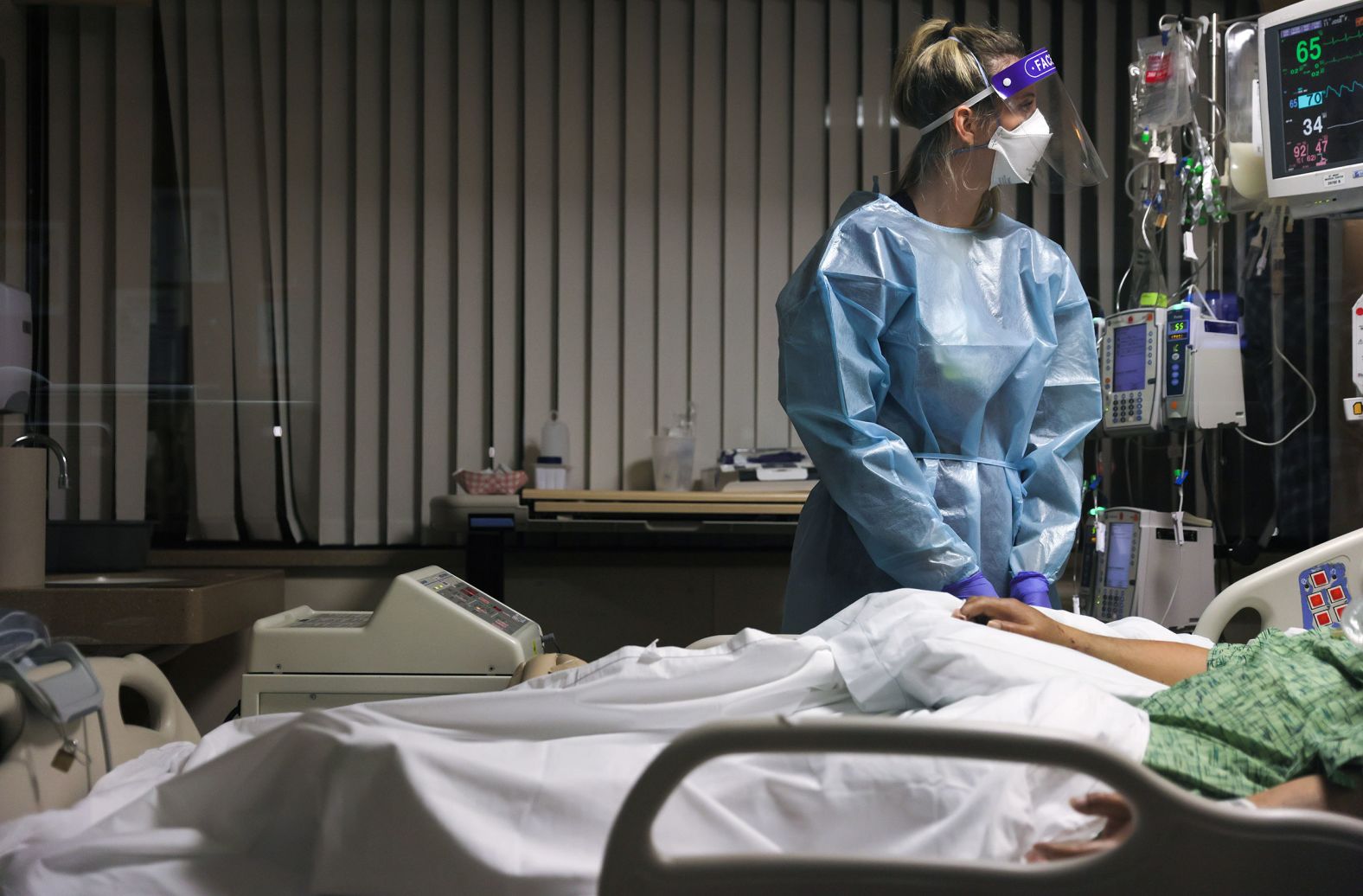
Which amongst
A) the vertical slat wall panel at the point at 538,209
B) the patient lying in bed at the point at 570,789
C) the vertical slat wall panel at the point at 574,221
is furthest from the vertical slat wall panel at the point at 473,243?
the patient lying in bed at the point at 570,789

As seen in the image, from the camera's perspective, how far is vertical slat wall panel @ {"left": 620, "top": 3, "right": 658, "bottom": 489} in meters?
3.50

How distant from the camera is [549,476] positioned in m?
3.33

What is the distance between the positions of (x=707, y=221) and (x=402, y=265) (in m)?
1.04

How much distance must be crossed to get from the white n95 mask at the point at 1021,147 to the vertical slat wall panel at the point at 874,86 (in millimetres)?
1836

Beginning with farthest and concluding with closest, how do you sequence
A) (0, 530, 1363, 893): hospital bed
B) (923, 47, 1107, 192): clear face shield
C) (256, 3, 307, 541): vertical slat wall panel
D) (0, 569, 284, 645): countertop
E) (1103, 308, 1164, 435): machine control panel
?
(256, 3, 307, 541): vertical slat wall panel < (1103, 308, 1164, 435): machine control panel < (0, 569, 284, 645): countertop < (923, 47, 1107, 192): clear face shield < (0, 530, 1363, 893): hospital bed

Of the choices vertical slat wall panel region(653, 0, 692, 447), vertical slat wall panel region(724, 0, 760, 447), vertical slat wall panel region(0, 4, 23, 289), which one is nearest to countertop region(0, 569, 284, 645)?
vertical slat wall panel region(0, 4, 23, 289)

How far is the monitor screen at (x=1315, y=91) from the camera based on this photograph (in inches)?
91.3

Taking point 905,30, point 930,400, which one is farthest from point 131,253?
point 930,400

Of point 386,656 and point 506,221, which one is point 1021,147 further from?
point 506,221

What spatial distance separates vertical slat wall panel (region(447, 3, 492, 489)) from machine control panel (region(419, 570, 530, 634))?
1480 millimetres

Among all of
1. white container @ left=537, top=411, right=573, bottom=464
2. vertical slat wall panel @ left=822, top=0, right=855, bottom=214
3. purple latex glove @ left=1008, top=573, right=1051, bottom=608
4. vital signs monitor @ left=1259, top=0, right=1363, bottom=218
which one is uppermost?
vertical slat wall panel @ left=822, top=0, right=855, bottom=214

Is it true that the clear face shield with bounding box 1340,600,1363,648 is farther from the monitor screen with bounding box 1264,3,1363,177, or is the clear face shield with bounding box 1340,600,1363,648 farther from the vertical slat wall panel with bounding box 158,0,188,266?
the vertical slat wall panel with bounding box 158,0,188,266

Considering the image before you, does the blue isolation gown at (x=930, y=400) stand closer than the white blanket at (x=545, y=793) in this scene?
No

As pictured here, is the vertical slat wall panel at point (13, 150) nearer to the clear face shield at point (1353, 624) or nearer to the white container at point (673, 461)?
the white container at point (673, 461)
